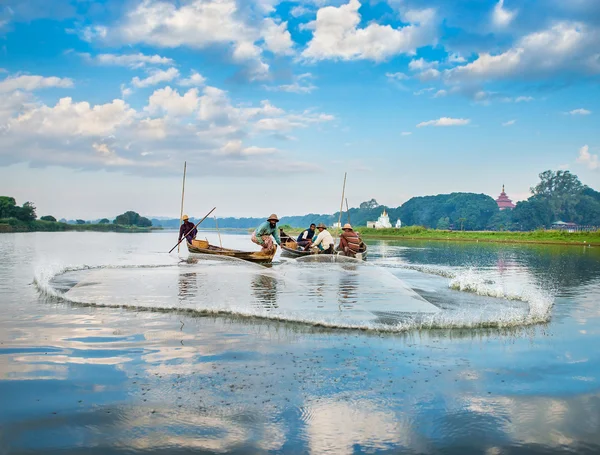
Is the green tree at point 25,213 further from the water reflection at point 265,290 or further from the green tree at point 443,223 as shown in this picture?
the green tree at point 443,223

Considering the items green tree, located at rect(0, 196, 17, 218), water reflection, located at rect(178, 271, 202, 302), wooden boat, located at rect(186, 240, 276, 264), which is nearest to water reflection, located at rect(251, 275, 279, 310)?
water reflection, located at rect(178, 271, 202, 302)

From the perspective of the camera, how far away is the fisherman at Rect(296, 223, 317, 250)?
25.0 metres

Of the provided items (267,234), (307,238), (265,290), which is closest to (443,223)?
(307,238)

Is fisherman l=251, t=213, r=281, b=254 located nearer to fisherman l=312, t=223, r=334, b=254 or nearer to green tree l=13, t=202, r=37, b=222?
fisherman l=312, t=223, r=334, b=254

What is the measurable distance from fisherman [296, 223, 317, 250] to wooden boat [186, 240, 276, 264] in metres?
4.79

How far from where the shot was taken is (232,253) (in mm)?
20547

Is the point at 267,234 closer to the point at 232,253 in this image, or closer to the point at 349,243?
the point at 232,253

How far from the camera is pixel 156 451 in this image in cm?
393

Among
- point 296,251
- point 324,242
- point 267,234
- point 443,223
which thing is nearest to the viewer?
point 267,234

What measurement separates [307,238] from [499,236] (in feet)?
152

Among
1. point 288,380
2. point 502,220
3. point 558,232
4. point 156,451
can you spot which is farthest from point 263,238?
point 502,220

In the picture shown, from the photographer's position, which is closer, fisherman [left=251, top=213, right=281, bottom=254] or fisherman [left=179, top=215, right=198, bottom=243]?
fisherman [left=251, top=213, right=281, bottom=254]

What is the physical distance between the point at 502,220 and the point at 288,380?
13107 centimetres

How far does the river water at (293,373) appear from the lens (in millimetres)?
4238
